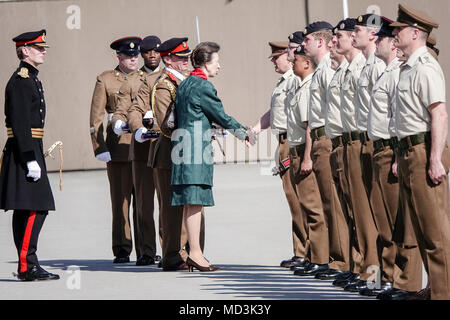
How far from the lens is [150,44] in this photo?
409 inches

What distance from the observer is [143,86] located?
33.4 ft

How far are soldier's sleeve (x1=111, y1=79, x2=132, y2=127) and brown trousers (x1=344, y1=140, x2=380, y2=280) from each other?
295cm

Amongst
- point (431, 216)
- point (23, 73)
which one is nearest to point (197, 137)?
point (23, 73)

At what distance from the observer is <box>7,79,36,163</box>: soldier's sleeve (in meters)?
8.80

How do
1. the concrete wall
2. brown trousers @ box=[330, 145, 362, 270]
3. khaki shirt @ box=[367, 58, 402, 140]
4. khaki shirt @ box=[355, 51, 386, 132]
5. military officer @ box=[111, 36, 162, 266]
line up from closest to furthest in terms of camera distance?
khaki shirt @ box=[367, 58, 402, 140] → khaki shirt @ box=[355, 51, 386, 132] → brown trousers @ box=[330, 145, 362, 270] → military officer @ box=[111, 36, 162, 266] → the concrete wall

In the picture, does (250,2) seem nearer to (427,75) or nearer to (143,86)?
(143,86)

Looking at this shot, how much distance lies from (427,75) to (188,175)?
2984 mm

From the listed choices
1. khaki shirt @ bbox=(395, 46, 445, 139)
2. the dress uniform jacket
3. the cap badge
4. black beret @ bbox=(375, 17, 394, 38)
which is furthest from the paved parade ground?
black beret @ bbox=(375, 17, 394, 38)

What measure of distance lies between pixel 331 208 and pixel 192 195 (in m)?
1.14

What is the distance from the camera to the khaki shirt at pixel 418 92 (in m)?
6.61

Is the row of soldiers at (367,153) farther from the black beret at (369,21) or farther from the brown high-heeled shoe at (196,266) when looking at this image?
the brown high-heeled shoe at (196,266)

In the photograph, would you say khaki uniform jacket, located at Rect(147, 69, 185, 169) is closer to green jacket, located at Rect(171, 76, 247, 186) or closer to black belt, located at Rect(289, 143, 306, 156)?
green jacket, located at Rect(171, 76, 247, 186)

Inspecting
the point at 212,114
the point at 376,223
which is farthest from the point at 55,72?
the point at 376,223

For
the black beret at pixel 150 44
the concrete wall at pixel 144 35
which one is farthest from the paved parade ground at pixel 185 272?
the concrete wall at pixel 144 35
